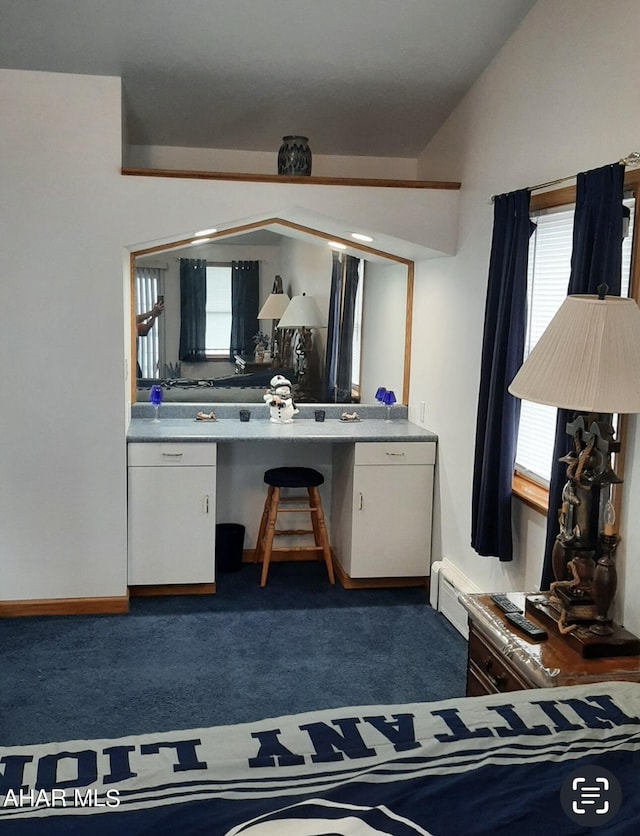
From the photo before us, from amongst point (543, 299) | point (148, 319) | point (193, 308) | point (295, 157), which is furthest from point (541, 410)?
point (148, 319)

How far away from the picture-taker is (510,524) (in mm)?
3299

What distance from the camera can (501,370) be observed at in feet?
10.5

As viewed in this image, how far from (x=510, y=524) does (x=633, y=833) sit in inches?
76.0

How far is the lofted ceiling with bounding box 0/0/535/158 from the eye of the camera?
10.8 ft

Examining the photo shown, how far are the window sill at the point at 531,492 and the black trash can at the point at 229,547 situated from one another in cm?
176

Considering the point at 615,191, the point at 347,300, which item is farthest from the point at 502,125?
the point at 347,300

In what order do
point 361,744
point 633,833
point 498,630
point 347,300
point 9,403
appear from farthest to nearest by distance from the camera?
point 347,300 → point 9,403 → point 498,630 → point 361,744 → point 633,833

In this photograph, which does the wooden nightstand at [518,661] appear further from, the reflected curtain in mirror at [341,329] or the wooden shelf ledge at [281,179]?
the reflected curtain in mirror at [341,329]

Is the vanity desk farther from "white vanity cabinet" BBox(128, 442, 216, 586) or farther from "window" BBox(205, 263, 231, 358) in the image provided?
"window" BBox(205, 263, 231, 358)

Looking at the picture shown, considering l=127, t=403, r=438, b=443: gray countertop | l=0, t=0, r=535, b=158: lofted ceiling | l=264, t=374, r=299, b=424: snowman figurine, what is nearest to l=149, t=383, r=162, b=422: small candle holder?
l=127, t=403, r=438, b=443: gray countertop

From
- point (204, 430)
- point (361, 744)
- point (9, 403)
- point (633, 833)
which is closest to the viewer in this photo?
point (633, 833)

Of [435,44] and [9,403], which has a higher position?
[435,44]

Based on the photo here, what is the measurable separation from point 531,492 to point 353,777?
1.94 m

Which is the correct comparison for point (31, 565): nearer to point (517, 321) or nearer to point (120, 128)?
point (120, 128)
